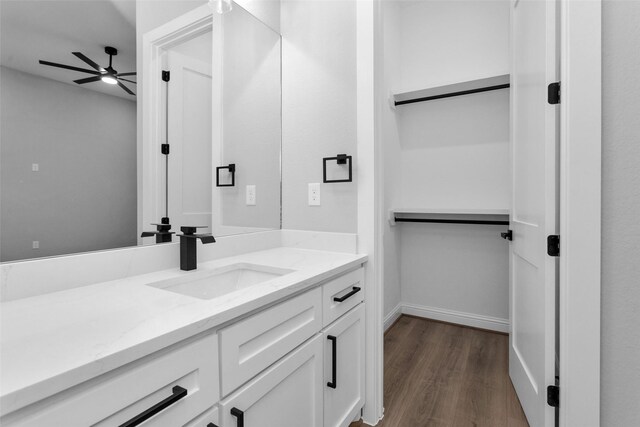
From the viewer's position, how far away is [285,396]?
956 mm

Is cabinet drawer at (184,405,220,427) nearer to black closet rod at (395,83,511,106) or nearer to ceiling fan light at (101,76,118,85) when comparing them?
ceiling fan light at (101,76,118,85)

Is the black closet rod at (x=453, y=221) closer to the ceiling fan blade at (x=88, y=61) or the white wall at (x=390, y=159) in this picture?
the white wall at (x=390, y=159)

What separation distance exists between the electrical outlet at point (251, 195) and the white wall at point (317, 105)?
0.18 metres

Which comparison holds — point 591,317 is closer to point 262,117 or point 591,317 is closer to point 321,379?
point 321,379

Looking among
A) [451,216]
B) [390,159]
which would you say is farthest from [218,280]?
[451,216]

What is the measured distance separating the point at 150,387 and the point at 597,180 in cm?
147

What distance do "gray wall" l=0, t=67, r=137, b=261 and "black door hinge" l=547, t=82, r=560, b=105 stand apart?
5.17 ft

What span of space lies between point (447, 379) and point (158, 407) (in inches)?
71.7

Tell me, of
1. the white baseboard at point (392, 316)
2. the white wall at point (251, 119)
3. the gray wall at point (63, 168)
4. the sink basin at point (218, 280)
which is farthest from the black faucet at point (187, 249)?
the white baseboard at point (392, 316)

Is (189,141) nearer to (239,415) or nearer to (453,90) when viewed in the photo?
(239,415)

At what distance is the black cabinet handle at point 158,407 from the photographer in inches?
22.1

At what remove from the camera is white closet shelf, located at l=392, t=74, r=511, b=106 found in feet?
7.87

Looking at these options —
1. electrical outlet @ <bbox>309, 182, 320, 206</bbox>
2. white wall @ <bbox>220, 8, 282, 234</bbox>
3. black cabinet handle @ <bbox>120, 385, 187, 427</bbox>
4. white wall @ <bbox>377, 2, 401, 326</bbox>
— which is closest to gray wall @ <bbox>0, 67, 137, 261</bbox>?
white wall @ <bbox>220, 8, 282, 234</bbox>

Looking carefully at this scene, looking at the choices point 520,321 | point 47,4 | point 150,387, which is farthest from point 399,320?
point 47,4
